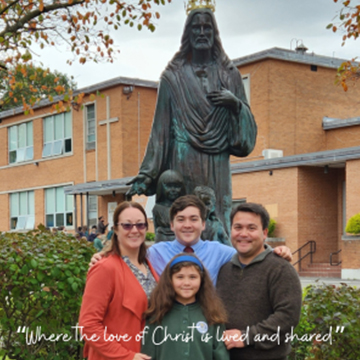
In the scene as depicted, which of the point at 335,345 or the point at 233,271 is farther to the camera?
the point at 335,345

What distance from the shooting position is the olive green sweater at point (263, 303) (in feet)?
11.9

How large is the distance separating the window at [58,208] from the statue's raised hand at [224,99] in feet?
107

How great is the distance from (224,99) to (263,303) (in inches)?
119

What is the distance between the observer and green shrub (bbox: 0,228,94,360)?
5984 millimetres

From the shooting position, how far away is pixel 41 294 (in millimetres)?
6008

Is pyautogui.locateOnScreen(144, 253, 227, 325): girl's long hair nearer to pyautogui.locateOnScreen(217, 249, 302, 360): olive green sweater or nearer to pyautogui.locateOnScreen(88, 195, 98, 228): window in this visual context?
pyautogui.locateOnScreen(217, 249, 302, 360): olive green sweater

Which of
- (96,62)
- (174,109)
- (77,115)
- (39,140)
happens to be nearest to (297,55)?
(77,115)

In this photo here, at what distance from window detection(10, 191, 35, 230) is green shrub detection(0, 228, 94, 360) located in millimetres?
34858

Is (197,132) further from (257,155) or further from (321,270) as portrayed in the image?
(257,155)

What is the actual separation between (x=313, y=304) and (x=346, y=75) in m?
9.12

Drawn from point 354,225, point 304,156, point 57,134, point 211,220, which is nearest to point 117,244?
point 211,220

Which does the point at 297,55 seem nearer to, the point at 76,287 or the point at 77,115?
the point at 77,115

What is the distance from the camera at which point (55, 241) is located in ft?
23.0

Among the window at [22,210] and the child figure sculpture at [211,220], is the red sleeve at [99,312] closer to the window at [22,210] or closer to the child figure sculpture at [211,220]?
the child figure sculpture at [211,220]
